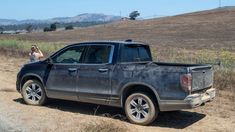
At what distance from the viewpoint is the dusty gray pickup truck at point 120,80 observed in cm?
934

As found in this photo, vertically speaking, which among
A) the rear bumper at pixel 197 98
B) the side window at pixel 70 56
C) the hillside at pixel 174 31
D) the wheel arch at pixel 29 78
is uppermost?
the side window at pixel 70 56

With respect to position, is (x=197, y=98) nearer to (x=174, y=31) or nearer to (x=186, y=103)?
(x=186, y=103)

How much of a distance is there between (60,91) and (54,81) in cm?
30

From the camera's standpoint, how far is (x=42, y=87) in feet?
38.3

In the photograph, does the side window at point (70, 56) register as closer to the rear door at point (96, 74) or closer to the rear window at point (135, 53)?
the rear door at point (96, 74)

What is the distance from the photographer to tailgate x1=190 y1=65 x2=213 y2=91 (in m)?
9.31

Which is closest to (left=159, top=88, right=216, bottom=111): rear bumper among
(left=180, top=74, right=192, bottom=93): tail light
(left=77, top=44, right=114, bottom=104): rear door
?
(left=180, top=74, right=192, bottom=93): tail light

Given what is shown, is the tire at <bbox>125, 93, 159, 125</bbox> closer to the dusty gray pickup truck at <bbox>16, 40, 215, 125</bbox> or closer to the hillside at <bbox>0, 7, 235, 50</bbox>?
the dusty gray pickup truck at <bbox>16, 40, 215, 125</bbox>

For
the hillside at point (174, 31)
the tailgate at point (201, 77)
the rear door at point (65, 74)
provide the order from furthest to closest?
the hillside at point (174, 31) → the rear door at point (65, 74) → the tailgate at point (201, 77)

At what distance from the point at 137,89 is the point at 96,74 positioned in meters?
1.04

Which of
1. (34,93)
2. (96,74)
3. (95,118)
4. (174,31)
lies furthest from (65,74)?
(174,31)

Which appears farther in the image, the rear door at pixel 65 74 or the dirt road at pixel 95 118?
the rear door at pixel 65 74

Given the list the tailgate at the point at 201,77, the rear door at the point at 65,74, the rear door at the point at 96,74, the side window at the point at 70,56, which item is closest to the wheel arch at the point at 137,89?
the rear door at the point at 96,74

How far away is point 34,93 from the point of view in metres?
11.9
